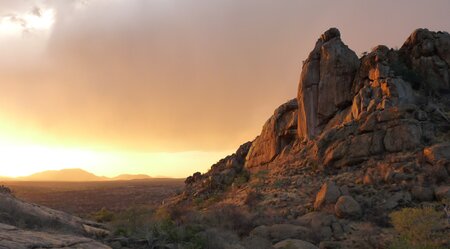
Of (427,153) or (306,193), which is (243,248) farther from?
(427,153)

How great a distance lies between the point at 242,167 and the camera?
46594mm

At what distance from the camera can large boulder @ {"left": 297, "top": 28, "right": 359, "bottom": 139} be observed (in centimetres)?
3591

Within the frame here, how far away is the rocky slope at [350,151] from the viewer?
73.2 ft

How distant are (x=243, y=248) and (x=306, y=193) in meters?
13.8

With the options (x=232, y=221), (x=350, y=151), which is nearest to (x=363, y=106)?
(x=350, y=151)

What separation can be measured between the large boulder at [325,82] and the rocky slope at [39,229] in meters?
26.1

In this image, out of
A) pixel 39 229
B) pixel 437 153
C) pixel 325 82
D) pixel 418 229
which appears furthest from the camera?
pixel 325 82

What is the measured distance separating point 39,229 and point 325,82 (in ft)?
96.7

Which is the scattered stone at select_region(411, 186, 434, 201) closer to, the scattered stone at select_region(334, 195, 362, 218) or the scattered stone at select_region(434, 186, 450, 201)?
the scattered stone at select_region(434, 186, 450, 201)

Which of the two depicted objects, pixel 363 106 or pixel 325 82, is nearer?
pixel 363 106

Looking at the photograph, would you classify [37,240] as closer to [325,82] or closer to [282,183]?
[282,183]

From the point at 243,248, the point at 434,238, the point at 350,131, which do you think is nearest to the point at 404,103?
the point at 350,131

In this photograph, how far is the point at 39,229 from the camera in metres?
12.7

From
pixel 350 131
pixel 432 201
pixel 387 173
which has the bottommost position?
pixel 432 201
